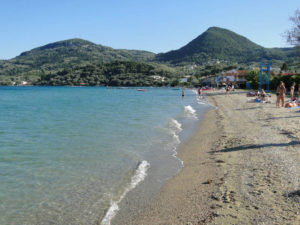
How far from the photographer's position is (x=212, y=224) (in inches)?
177

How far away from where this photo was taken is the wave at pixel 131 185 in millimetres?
5383

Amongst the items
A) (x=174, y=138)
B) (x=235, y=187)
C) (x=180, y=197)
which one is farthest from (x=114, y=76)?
(x=235, y=187)

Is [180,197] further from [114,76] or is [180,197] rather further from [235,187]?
[114,76]

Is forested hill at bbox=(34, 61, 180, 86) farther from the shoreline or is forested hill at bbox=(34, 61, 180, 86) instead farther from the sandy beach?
the shoreline

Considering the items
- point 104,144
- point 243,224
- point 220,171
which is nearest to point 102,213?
point 243,224

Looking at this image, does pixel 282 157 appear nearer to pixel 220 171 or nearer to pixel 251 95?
pixel 220 171

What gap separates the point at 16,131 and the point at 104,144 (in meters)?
7.00

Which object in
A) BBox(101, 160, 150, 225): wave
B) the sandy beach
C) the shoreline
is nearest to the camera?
the sandy beach

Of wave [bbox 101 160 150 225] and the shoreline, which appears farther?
wave [bbox 101 160 150 225]

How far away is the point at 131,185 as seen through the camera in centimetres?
710

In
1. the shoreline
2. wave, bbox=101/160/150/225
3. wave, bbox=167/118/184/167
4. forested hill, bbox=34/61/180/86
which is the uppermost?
forested hill, bbox=34/61/180/86

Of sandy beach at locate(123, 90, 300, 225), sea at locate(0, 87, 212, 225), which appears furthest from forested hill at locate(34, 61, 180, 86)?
sandy beach at locate(123, 90, 300, 225)

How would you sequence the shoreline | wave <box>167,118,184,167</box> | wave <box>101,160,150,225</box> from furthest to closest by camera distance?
wave <box>167,118,184,167</box>
wave <box>101,160,150,225</box>
the shoreline

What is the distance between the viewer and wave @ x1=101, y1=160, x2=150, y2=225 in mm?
5383
